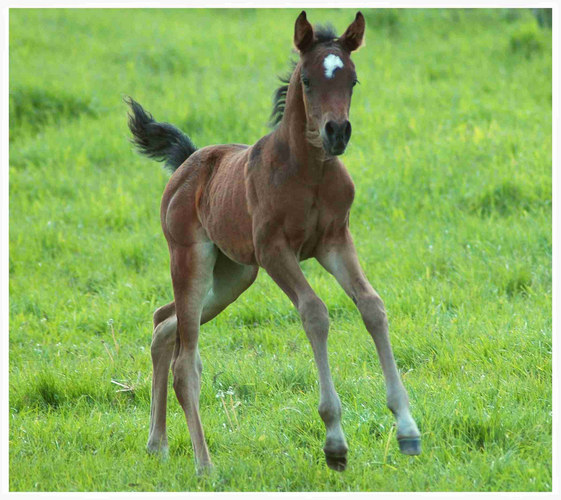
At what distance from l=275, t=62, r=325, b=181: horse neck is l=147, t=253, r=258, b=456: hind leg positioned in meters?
1.11

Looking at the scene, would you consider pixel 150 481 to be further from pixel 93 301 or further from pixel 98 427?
pixel 93 301

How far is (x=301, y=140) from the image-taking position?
14.2 ft

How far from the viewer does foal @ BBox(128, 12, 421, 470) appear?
157 inches

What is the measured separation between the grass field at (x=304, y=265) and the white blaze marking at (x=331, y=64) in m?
1.95

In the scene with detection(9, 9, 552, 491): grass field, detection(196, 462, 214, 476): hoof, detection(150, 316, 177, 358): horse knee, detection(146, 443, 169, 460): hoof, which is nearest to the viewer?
detection(196, 462, 214, 476): hoof

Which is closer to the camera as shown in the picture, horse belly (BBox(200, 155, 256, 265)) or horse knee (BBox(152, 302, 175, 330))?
horse belly (BBox(200, 155, 256, 265))

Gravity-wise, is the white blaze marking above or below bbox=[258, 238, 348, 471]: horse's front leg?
above

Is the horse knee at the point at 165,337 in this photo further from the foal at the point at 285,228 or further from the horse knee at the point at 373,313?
the horse knee at the point at 373,313

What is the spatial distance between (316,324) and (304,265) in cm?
430

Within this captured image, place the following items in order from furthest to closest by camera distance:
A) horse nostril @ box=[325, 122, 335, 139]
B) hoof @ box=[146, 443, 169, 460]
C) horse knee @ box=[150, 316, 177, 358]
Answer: horse knee @ box=[150, 316, 177, 358] < hoof @ box=[146, 443, 169, 460] < horse nostril @ box=[325, 122, 335, 139]

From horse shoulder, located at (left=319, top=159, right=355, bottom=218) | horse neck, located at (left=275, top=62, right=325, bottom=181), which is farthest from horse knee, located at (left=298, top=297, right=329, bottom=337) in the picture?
horse neck, located at (left=275, top=62, right=325, bottom=181)

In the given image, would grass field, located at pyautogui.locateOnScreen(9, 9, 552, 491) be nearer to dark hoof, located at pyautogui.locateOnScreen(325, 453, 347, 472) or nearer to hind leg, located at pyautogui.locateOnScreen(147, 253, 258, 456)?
hind leg, located at pyautogui.locateOnScreen(147, 253, 258, 456)

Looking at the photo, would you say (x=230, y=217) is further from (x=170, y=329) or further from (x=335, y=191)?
(x=170, y=329)

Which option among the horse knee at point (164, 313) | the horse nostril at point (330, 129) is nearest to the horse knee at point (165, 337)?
the horse knee at point (164, 313)
